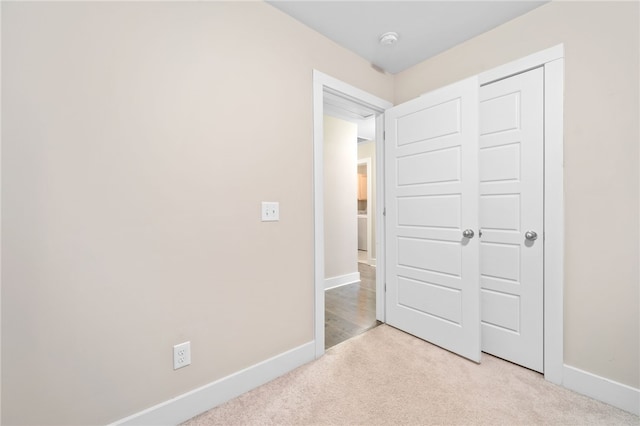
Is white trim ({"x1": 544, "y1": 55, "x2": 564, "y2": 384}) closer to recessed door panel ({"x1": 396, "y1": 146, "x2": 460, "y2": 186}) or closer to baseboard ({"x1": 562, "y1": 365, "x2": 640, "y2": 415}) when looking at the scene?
baseboard ({"x1": 562, "y1": 365, "x2": 640, "y2": 415})

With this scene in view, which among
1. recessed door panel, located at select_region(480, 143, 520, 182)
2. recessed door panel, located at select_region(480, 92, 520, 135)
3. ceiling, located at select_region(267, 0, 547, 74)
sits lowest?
recessed door panel, located at select_region(480, 143, 520, 182)

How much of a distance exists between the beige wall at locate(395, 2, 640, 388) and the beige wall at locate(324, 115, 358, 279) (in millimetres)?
2469

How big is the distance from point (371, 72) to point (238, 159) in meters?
1.56

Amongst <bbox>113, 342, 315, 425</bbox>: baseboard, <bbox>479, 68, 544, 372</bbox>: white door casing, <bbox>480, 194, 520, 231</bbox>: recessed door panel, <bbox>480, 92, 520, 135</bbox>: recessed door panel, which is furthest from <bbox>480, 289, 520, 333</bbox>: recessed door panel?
<bbox>113, 342, 315, 425</bbox>: baseboard

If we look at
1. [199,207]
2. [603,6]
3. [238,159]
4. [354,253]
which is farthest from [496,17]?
[354,253]

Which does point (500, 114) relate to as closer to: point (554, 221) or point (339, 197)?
point (554, 221)

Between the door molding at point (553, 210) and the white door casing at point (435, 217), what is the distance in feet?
1.28

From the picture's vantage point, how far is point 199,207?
1434mm

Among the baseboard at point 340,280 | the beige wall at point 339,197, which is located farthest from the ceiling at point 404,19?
the baseboard at point 340,280

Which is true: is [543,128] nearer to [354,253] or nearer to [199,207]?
[199,207]

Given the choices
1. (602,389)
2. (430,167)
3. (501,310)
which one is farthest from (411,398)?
(430,167)

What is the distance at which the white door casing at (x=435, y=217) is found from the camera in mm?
1896

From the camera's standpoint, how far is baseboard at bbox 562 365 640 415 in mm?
1404

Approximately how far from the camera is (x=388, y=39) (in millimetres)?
2006
